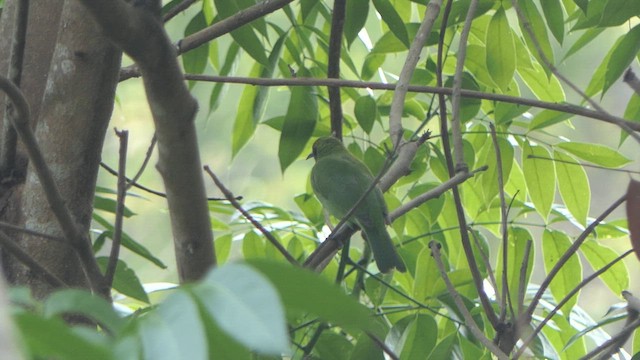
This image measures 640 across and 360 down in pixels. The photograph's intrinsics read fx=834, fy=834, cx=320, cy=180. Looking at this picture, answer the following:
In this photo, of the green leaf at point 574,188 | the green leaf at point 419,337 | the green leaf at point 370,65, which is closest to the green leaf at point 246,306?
the green leaf at point 419,337

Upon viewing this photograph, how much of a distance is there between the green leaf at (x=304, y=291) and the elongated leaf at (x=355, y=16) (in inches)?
63.0

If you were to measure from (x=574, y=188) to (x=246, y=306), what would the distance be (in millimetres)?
1829

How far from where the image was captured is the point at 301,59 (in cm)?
243

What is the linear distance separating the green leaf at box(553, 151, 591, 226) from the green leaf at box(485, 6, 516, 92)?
304mm

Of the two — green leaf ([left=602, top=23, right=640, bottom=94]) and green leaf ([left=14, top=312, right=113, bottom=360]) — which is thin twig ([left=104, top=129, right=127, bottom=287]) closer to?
green leaf ([left=14, top=312, right=113, bottom=360])

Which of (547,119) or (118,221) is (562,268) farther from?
(118,221)

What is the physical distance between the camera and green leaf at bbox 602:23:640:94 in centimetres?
189

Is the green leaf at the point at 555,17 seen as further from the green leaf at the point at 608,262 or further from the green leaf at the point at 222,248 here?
the green leaf at the point at 222,248

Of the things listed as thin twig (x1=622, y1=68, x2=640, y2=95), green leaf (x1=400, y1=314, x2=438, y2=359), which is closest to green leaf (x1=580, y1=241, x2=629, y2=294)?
green leaf (x1=400, y1=314, x2=438, y2=359)

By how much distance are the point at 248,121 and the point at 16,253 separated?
1.44m

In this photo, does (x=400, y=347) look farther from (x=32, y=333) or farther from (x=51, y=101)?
(x=32, y=333)

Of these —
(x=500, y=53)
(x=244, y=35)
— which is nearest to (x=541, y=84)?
(x=500, y=53)

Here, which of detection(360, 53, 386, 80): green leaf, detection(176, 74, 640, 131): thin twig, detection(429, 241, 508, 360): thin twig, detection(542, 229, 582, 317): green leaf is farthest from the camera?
detection(360, 53, 386, 80): green leaf

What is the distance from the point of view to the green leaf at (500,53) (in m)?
2.09
